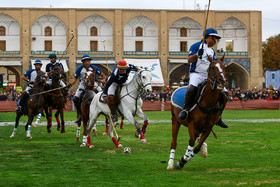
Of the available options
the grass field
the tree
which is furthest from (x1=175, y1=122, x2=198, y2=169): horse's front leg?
the tree

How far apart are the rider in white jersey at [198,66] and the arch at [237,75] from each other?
5265 centimetres

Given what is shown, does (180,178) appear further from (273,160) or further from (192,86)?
(273,160)

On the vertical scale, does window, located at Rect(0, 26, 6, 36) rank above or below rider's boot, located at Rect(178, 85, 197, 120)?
above

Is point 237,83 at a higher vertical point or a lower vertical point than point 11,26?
lower

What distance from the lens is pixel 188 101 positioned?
317 inches

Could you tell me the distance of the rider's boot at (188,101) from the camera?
7973 mm

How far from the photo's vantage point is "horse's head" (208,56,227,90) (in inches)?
293

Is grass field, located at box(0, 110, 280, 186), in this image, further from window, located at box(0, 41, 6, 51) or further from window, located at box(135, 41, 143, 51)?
window, located at box(0, 41, 6, 51)

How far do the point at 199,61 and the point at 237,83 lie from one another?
57.2m

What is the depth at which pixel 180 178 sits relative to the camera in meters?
6.97

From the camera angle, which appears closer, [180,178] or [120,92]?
[180,178]

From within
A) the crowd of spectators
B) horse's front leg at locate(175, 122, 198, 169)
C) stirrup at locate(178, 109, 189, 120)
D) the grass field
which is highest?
stirrup at locate(178, 109, 189, 120)

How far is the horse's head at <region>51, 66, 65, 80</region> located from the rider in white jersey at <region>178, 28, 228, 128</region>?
312 inches

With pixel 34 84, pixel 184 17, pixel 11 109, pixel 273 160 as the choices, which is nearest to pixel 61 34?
pixel 184 17
